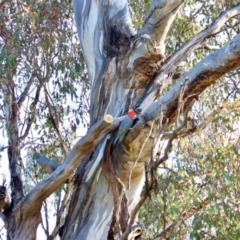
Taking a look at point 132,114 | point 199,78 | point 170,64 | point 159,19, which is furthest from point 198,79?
point 159,19

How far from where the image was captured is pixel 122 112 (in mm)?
3100

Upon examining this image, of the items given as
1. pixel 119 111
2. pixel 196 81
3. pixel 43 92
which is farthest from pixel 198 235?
pixel 43 92

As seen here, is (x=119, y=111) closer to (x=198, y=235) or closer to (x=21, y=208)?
(x=21, y=208)

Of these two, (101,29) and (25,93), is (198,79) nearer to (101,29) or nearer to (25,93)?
(101,29)

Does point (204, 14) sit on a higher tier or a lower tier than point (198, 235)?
higher

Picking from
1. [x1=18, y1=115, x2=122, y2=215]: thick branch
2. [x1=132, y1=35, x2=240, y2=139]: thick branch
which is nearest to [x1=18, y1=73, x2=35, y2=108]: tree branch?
[x1=18, y1=115, x2=122, y2=215]: thick branch

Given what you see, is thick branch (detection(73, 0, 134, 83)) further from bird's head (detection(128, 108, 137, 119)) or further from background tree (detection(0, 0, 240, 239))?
bird's head (detection(128, 108, 137, 119))

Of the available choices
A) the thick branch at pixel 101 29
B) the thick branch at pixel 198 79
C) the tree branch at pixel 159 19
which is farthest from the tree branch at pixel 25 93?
the thick branch at pixel 198 79

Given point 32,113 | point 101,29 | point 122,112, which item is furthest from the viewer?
point 32,113

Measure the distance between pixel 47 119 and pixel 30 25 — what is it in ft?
2.47

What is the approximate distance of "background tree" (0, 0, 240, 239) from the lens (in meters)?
2.61

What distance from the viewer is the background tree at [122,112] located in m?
2.61

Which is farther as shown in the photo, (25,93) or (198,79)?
(25,93)

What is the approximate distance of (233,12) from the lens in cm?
362
